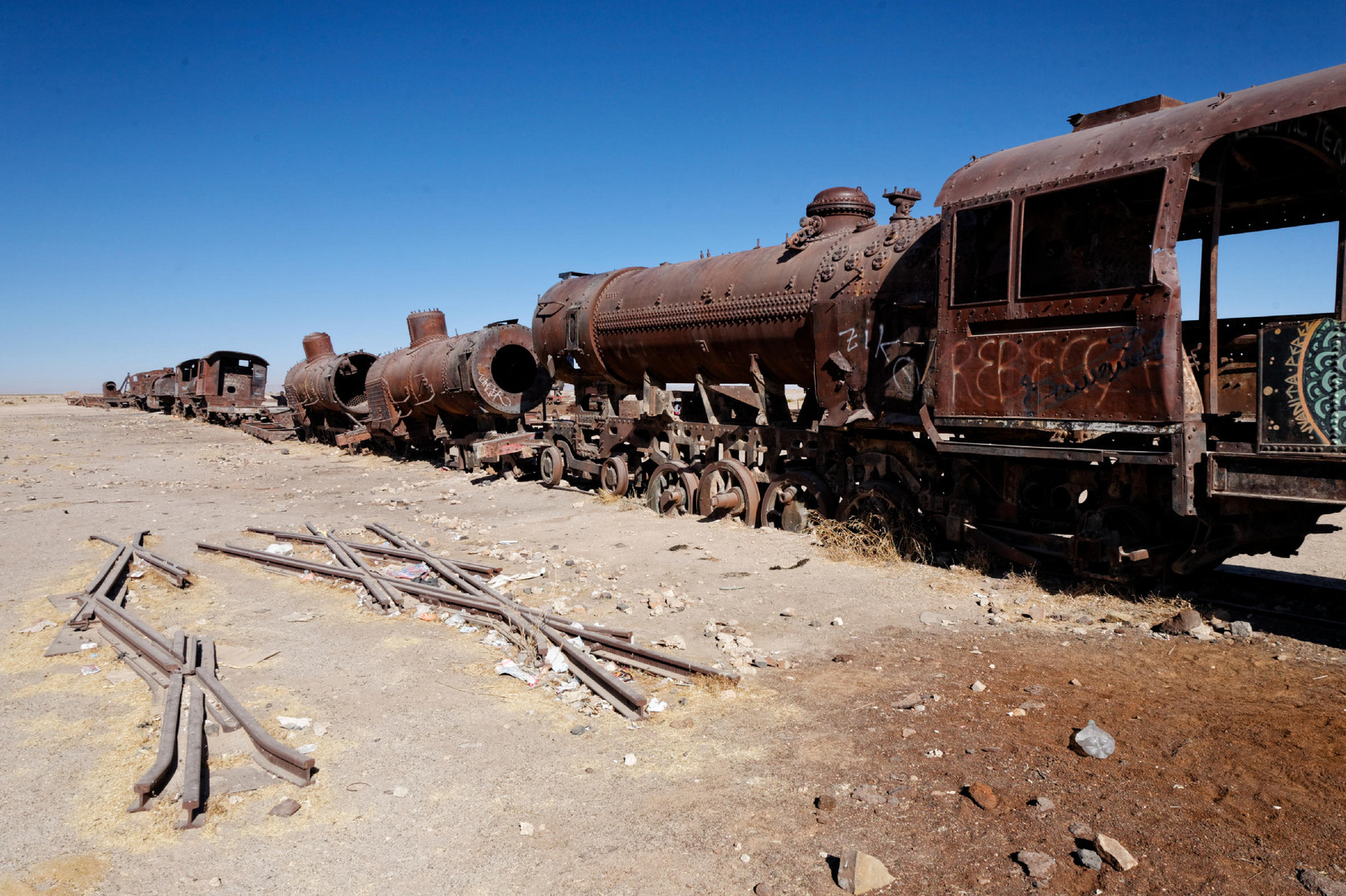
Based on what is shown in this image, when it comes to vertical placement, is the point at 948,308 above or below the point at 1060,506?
above

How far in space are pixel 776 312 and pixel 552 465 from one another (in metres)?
6.43

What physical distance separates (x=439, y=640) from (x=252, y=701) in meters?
1.43

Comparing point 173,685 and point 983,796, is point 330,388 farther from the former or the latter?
point 983,796

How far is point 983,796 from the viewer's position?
3.50 meters

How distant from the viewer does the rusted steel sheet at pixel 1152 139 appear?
16.8ft

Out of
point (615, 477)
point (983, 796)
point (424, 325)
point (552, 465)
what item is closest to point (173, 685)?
point (983, 796)

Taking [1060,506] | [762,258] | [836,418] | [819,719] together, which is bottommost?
[819,719]

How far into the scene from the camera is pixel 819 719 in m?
4.48

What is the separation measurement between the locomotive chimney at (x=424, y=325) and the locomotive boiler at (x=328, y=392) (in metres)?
2.35

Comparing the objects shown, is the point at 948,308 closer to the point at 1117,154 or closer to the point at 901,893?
the point at 1117,154

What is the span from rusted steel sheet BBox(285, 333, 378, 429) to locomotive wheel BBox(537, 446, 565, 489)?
10.7m

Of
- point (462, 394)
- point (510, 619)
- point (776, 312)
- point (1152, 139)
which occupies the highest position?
point (1152, 139)

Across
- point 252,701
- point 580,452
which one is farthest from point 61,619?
point 580,452

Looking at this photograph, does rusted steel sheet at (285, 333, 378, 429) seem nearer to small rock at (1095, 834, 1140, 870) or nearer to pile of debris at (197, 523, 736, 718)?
pile of debris at (197, 523, 736, 718)
